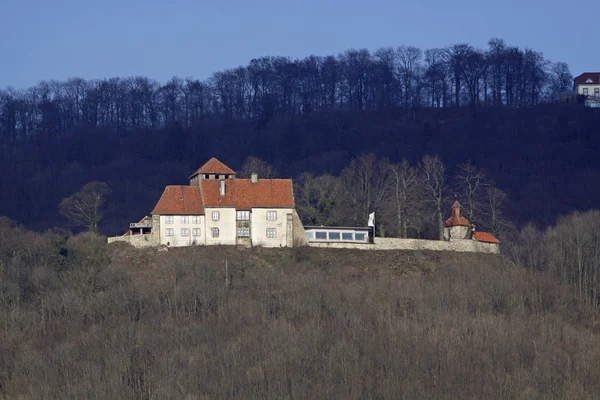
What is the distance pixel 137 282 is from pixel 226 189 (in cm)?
1103

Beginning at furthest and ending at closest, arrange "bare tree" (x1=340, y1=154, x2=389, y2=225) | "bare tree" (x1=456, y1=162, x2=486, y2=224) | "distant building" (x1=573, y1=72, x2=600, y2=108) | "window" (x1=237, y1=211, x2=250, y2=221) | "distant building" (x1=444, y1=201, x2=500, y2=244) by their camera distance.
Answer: "distant building" (x1=573, y1=72, x2=600, y2=108) < "bare tree" (x1=340, y1=154, x2=389, y2=225) < "bare tree" (x1=456, y1=162, x2=486, y2=224) < "distant building" (x1=444, y1=201, x2=500, y2=244) < "window" (x1=237, y1=211, x2=250, y2=221)

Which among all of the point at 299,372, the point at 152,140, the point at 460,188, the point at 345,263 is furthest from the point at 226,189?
the point at 152,140

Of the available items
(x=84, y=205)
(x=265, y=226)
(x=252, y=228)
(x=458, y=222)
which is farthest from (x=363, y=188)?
(x=84, y=205)

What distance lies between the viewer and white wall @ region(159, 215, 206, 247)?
228 ft

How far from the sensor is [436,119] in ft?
400

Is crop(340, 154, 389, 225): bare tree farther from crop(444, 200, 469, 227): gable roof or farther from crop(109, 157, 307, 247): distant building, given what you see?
crop(109, 157, 307, 247): distant building

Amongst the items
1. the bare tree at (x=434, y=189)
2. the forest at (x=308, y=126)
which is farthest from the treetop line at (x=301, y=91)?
the bare tree at (x=434, y=189)

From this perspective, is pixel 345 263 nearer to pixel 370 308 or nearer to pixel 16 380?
pixel 370 308

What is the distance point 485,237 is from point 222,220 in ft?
56.9

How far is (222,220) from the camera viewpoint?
70500 millimetres

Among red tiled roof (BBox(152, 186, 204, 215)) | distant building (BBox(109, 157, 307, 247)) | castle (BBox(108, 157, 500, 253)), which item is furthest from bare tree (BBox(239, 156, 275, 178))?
castle (BBox(108, 157, 500, 253))

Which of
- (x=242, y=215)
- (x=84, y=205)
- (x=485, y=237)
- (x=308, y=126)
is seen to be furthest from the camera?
(x=308, y=126)

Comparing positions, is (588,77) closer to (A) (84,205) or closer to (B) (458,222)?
(B) (458,222)

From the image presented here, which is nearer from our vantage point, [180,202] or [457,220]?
[180,202]
